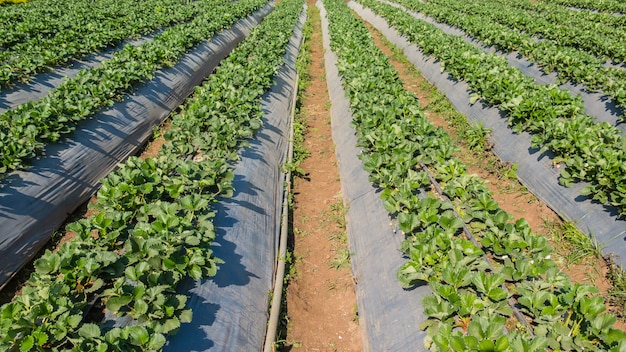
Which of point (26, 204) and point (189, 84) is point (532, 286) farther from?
point (189, 84)

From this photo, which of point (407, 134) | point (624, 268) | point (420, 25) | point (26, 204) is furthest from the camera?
point (420, 25)

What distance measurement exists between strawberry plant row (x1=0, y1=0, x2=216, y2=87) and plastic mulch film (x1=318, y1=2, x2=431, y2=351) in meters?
9.44

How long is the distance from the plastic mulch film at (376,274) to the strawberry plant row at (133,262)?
2134 millimetres

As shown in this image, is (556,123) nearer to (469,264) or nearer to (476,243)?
(476,243)

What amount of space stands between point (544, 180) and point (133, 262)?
732cm

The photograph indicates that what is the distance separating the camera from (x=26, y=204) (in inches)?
237

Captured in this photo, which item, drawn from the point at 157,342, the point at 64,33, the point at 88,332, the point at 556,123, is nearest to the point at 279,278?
the point at 157,342

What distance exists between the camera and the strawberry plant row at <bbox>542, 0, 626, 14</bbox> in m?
22.9

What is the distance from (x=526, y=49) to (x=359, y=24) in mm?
9748

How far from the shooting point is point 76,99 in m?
8.21

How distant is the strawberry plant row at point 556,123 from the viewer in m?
5.91

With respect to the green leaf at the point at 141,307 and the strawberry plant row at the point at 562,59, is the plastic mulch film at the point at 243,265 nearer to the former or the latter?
the green leaf at the point at 141,307

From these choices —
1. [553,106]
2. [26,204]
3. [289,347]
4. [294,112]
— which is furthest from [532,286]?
[294,112]

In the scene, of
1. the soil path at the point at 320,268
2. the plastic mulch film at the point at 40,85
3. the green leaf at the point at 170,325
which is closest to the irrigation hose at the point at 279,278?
the soil path at the point at 320,268
